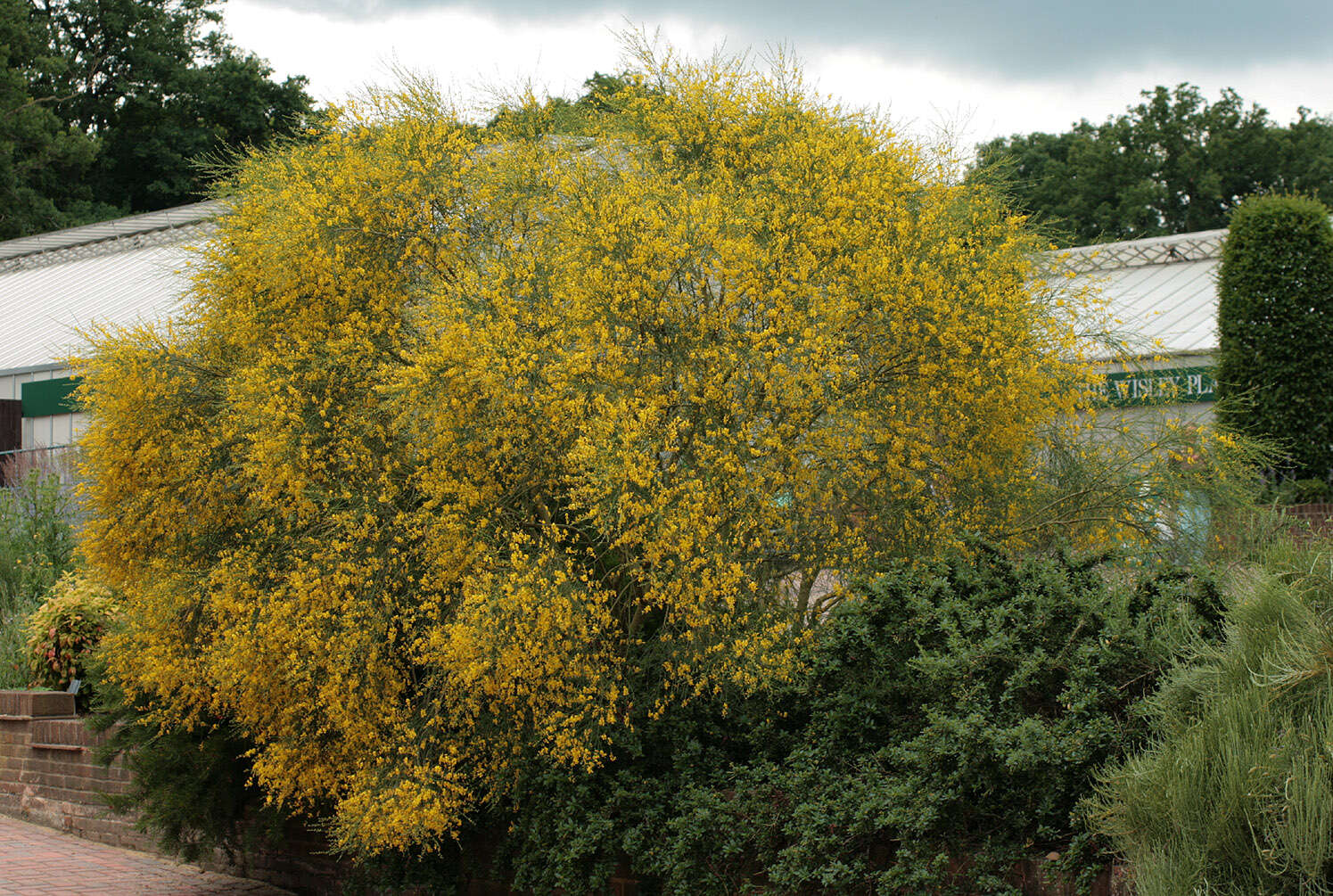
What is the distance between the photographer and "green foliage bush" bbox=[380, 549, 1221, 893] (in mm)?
5344

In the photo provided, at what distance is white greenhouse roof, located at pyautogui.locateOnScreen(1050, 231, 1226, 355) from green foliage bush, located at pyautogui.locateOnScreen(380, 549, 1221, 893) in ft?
47.4

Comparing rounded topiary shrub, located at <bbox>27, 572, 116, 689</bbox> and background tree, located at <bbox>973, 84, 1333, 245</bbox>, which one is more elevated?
background tree, located at <bbox>973, 84, 1333, 245</bbox>

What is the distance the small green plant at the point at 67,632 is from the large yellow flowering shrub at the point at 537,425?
379 centimetres

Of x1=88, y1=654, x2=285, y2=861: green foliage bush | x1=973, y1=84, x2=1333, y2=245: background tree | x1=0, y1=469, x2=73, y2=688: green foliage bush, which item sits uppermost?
x1=973, y1=84, x2=1333, y2=245: background tree

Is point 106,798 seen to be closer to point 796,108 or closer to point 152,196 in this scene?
point 796,108

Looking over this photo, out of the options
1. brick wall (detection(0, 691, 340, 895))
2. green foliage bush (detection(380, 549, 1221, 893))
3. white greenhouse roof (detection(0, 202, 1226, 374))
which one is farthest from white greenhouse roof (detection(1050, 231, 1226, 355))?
brick wall (detection(0, 691, 340, 895))

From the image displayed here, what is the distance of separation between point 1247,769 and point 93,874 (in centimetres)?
818

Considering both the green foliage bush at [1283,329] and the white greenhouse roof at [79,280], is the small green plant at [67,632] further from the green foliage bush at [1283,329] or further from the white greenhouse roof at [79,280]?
the green foliage bush at [1283,329]

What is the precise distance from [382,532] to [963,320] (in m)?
3.42

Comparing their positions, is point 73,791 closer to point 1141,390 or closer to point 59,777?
point 59,777

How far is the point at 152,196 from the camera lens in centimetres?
4706

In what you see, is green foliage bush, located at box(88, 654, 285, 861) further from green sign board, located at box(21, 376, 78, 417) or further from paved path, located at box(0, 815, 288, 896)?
green sign board, located at box(21, 376, 78, 417)

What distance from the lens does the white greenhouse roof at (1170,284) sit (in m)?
21.2

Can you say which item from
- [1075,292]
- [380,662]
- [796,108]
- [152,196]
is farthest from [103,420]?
[152,196]
